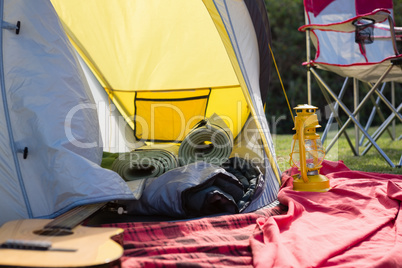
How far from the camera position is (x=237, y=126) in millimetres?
2781

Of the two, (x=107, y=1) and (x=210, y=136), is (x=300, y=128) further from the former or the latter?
(x=107, y=1)

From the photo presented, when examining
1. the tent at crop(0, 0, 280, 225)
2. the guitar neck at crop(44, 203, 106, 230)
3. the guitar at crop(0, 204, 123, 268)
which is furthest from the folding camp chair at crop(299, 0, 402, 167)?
the guitar at crop(0, 204, 123, 268)

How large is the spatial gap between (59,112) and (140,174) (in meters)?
0.58

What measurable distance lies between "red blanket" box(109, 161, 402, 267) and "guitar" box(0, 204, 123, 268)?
11cm

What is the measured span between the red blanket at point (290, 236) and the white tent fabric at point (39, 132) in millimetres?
237

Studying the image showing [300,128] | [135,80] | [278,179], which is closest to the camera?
[300,128]

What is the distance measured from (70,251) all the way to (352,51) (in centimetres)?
291

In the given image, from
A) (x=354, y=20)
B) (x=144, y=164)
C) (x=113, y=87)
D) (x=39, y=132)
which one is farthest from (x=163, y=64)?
(x=39, y=132)

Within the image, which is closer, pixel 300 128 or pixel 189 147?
pixel 300 128

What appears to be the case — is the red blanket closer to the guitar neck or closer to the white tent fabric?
the guitar neck

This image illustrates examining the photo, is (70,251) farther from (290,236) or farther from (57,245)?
(290,236)

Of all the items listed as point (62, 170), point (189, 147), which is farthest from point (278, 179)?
point (62, 170)

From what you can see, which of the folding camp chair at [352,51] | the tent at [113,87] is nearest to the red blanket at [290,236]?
the tent at [113,87]

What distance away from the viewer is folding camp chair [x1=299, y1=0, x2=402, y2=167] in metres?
2.82
